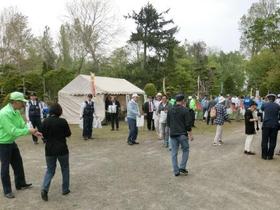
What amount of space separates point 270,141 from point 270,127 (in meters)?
0.41

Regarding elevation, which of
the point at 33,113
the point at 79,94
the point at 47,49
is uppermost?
the point at 47,49

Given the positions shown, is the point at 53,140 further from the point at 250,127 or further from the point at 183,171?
the point at 250,127

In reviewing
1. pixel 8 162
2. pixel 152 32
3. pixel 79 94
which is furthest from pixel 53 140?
pixel 152 32

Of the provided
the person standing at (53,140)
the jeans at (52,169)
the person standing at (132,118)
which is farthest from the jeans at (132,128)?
the person standing at (53,140)

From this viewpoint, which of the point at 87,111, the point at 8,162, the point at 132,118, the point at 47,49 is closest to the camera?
the point at 8,162

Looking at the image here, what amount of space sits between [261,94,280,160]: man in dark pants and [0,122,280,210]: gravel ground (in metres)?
0.31

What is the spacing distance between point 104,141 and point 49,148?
813 centimetres

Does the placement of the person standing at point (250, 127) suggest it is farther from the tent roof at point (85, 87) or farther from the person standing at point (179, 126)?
the tent roof at point (85, 87)

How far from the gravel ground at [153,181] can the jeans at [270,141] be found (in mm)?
269

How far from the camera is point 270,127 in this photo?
10609mm

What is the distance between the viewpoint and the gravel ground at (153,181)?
21.7 feet

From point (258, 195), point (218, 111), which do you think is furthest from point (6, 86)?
point (258, 195)

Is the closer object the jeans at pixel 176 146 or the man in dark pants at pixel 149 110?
the jeans at pixel 176 146

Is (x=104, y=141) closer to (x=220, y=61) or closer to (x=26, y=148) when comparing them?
(x=26, y=148)
